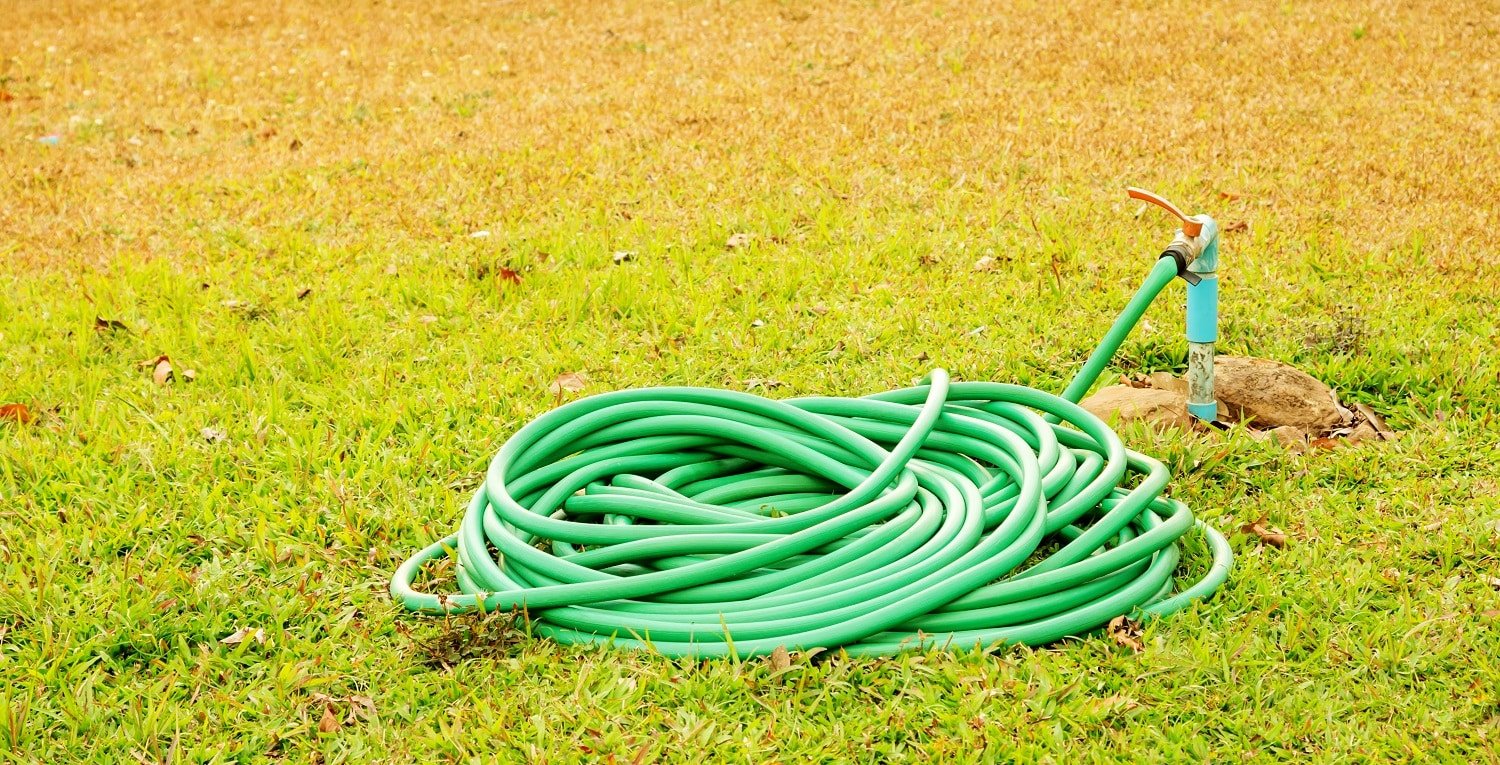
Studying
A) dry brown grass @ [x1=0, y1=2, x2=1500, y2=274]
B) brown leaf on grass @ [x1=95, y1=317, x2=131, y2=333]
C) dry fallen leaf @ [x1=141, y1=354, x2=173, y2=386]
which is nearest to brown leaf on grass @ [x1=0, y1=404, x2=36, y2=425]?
dry fallen leaf @ [x1=141, y1=354, x2=173, y2=386]

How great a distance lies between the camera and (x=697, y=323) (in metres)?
4.20

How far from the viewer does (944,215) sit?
4.97m

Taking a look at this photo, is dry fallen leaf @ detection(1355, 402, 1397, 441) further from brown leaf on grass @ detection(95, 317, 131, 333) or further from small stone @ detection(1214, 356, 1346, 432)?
brown leaf on grass @ detection(95, 317, 131, 333)

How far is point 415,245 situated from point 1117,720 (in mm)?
3367

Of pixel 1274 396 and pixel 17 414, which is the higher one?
pixel 1274 396

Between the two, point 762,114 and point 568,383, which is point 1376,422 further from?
point 762,114

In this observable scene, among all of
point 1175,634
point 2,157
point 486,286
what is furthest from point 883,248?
point 2,157

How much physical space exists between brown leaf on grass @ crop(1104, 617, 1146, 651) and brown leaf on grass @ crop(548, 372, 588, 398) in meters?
1.81

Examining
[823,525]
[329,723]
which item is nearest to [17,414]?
[329,723]

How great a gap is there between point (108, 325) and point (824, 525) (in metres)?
2.81

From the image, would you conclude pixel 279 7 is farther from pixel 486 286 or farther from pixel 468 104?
pixel 486 286

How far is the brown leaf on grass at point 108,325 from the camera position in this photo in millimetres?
4234

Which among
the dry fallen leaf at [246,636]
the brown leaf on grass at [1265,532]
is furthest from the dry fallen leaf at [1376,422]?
the dry fallen leaf at [246,636]

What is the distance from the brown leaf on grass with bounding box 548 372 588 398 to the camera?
384 centimetres
